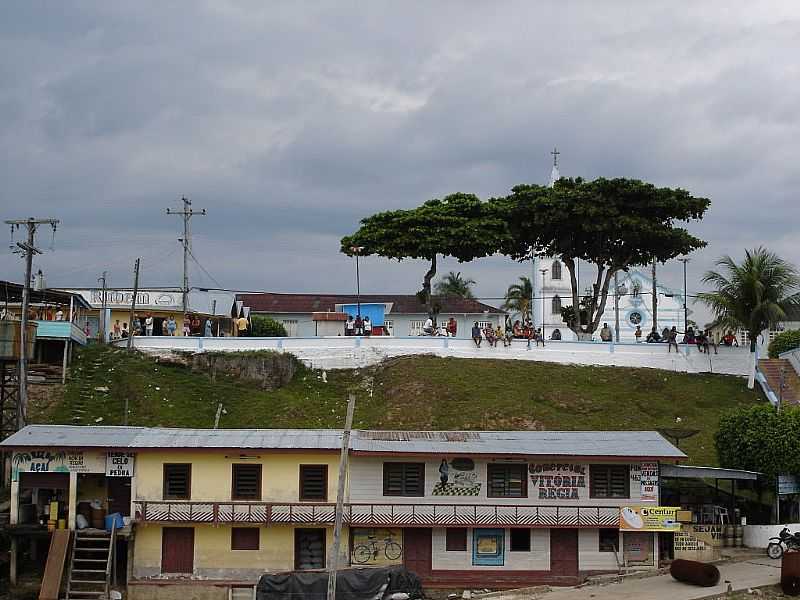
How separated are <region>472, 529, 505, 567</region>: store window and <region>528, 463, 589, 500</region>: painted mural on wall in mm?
1988

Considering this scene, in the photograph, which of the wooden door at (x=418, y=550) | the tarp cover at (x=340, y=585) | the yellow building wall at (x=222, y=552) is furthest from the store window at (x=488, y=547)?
the yellow building wall at (x=222, y=552)

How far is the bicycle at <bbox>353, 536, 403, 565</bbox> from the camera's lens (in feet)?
110

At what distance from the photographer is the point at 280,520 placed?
32.9m

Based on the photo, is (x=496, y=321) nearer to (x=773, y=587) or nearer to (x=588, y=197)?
(x=588, y=197)

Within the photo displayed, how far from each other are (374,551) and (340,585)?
3.77 meters

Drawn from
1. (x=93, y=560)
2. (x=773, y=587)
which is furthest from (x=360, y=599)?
(x=773, y=587)

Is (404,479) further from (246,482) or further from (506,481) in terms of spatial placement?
(246,482)

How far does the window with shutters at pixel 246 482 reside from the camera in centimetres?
3388

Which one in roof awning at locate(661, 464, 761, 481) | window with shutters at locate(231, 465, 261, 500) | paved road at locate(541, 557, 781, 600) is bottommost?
paved road at locate(541, 557, 781, 600)

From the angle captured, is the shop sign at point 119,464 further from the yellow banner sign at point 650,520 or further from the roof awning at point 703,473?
the roof awning at point 703,473

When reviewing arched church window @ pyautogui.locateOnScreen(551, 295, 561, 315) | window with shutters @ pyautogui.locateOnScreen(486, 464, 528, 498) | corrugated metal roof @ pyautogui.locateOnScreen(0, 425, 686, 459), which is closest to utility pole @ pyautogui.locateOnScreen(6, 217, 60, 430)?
corrugated metal roof @ pyautogui.locateOnScreen(0, 425, 686, 459)

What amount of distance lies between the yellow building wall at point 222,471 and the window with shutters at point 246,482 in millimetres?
156

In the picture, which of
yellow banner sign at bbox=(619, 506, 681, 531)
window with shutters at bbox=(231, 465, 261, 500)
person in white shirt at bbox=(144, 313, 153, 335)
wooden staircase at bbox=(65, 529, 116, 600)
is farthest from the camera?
person in white shirt at bbox=(144, 313, 153, 335)

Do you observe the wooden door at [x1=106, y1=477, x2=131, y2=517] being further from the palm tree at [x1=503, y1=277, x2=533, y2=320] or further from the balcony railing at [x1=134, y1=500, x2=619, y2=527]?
the palm tree at [x1=503, y1=277, x2=533, y2=320]
